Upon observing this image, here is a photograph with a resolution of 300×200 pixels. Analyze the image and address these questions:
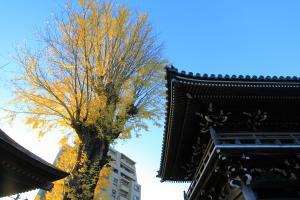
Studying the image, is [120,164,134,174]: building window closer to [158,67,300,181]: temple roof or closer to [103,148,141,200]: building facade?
[103,148,141,200]: building facade

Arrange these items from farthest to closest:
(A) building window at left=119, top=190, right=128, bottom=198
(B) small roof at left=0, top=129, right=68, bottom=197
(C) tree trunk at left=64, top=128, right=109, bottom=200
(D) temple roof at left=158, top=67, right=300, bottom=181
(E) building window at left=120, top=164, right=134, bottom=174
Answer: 1. (E) building window at left=120, top=164, right=134, bottom=174
2. (A) building window at left=119, top=190, right=128, bottom=198
3. (C) tree trunk at left=64, top=128, right=109, bottom=200
4. (D) temple roof at left=158, top=67, right=300, bottom=181
5. (B) small roof at left=0, top=129, right=68, bottom=197

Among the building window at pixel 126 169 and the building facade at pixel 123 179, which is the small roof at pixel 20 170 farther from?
the building window at pixel 126 169

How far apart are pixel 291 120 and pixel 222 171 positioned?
2743mm

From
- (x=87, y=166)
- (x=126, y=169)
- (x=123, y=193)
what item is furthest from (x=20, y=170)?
(x=126, y=169)

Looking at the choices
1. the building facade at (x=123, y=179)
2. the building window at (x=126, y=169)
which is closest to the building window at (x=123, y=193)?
the building facade at (x=123, y=179)

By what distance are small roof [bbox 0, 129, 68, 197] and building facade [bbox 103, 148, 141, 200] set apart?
34.4m

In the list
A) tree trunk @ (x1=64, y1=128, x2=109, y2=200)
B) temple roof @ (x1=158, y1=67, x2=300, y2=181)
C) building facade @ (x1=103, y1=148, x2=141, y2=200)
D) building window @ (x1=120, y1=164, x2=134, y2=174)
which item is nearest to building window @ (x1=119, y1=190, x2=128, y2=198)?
building facade @ (x1=103, y1=148, x2=141, y2=200)

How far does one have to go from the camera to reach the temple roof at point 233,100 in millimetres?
6484

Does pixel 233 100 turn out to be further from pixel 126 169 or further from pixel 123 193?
pixel 126 169

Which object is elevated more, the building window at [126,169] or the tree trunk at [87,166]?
the building window at [126,169]

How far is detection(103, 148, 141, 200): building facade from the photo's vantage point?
40938 mm

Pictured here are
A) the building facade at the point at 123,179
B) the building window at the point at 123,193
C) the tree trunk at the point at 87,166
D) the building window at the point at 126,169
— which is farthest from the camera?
the building window at the point at 126,169

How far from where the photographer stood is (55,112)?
33.9ft

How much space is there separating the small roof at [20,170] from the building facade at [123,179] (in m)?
34.4
